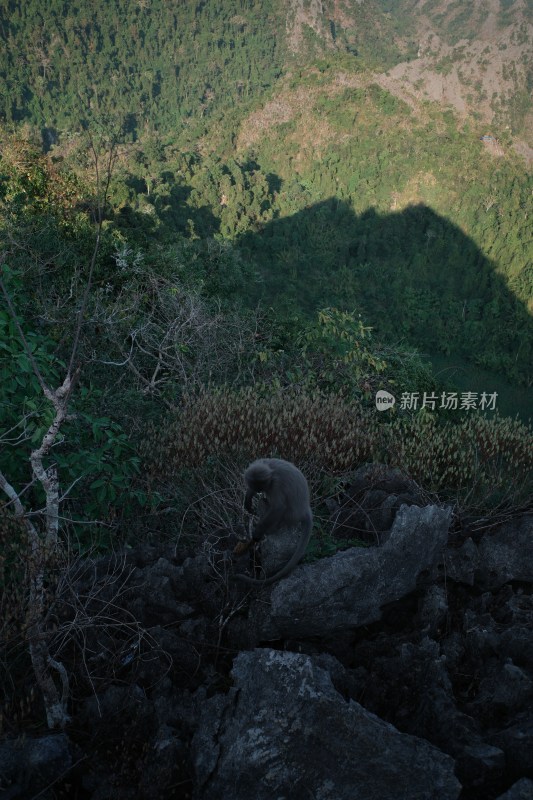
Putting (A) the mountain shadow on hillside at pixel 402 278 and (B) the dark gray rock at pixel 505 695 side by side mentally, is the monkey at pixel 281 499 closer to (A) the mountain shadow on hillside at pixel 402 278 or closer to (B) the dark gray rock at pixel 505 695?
(B) the dark gray rock at pixel 505 695

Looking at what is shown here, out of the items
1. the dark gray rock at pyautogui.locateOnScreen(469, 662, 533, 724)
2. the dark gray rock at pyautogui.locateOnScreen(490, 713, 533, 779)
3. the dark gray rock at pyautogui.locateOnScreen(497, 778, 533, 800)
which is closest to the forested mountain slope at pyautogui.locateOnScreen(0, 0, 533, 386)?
the dark gray rock at pyautogui.locateOnScreen(469, 662, 533, 724)

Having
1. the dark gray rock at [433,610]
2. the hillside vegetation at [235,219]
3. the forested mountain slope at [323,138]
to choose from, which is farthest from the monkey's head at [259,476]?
the forested mountain slope at [323,138]

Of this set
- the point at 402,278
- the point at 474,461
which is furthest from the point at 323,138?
the point at 474,461

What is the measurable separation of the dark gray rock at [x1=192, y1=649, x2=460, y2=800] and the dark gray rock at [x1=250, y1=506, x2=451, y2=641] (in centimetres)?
63

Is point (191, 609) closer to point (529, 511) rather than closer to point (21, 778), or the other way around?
point (21, 778)

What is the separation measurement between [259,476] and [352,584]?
0.82m

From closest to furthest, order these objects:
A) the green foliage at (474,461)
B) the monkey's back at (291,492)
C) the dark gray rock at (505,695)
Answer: the dark gray rock at (505,695)
the monkey's back at (291,492)
the green foliage at (474,461)

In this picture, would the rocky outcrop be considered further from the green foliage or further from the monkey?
the green foliage

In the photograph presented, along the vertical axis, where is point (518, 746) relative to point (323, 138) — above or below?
below

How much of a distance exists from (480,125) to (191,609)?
23792mm

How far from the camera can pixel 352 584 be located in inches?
143

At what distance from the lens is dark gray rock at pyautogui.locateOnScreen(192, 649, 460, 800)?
8.66 ft

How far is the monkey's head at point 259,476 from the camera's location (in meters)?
3.58

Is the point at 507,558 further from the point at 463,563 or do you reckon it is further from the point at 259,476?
the point at 259,476
